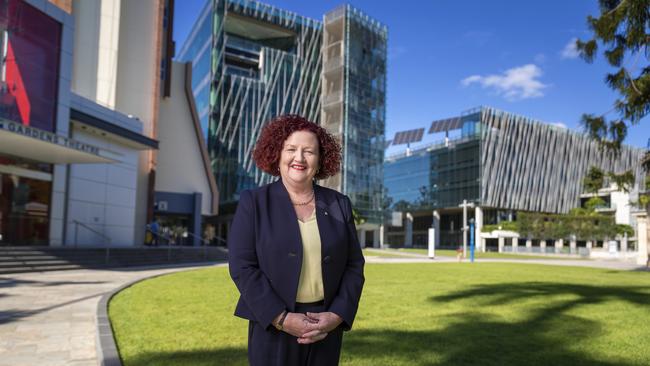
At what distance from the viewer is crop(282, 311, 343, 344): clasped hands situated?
238cm

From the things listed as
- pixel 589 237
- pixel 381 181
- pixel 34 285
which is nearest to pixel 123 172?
pixel 34 285

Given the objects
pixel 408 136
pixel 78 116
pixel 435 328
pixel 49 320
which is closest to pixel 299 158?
pixel 435 328

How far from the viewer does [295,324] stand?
2.37 meters

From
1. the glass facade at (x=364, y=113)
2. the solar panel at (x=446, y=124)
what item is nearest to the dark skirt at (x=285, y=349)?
the glass facade at (x=364, y=113)

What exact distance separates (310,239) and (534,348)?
4671 millimetres

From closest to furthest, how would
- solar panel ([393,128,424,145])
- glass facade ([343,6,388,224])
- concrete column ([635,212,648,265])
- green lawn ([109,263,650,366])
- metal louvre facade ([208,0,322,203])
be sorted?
green lawn ([109,263,650,366]), concrete column ([635,212,648,265]), metal louvre facade ([208,0,322,203]), glass facade ([343,6,388,224]), solar panel ([393,128,424,145])

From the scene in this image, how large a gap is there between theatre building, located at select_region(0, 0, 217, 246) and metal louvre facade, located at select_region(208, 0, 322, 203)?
25.5m

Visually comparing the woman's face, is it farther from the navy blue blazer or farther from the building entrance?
the building entrance

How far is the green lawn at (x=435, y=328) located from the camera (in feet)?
17.9

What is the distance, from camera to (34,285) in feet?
41.7

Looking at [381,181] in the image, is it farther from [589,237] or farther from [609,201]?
[609,201]

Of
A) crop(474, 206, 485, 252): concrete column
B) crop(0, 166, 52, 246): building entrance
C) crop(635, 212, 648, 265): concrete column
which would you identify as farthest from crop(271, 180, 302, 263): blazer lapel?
crop(474, 206, 485, 252): concrete column

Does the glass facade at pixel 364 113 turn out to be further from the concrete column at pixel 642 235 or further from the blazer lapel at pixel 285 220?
the blazer lapel at pixel 285 220

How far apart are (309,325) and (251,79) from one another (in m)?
67.1
